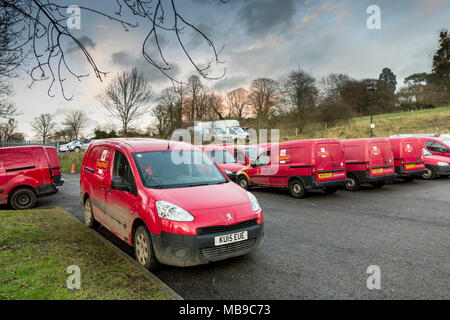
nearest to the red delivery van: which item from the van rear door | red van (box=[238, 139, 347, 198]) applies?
red van (box=[238, 139, 347, 198])

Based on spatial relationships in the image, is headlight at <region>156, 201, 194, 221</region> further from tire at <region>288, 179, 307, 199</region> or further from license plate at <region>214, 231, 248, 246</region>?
tire at <region>288, 179, 307, 199</region>

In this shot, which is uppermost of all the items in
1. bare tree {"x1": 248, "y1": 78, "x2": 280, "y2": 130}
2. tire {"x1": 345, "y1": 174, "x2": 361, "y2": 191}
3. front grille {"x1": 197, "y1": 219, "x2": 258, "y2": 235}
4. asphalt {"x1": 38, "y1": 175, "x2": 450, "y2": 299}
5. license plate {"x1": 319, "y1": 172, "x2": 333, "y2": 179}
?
bare tree {"x1": 248, "y1": 78, "x2": 280, "y2": 130}

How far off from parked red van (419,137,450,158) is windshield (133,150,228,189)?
1352 cm

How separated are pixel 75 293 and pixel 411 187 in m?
12.4

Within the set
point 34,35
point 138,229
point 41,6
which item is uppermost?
point 41,6

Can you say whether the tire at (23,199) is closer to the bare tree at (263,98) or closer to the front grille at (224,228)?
the front grille at (224,228)

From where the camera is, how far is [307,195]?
35.0ft

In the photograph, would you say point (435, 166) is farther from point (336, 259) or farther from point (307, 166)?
point (336, 259)

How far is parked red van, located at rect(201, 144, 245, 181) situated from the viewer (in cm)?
1277

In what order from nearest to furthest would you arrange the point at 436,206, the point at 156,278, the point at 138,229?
the point at 156,278 < the point at 138,229 < the point at 436,206

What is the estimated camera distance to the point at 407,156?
1227 cm

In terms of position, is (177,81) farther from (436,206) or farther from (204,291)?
(436,206)
